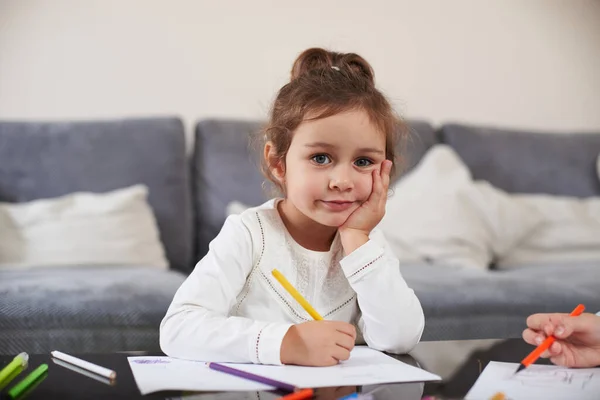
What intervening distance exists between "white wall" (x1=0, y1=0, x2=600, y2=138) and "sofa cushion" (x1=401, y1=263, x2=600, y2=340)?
109cm

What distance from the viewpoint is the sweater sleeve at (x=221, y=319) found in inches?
33.4

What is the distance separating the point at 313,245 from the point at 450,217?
4.21 ft

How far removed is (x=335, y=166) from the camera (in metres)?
1.01

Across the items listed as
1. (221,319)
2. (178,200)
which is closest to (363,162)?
(221,319)

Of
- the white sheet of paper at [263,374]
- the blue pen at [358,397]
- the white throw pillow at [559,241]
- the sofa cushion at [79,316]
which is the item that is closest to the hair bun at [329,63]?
the white sheet of paper at [263,374]

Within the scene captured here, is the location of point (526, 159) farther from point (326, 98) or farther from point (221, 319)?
point (221, 319)

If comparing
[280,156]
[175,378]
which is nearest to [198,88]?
[280,156]

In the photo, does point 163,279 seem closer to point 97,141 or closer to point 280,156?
point 97,141

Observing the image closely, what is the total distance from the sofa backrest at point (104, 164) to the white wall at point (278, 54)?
301mm

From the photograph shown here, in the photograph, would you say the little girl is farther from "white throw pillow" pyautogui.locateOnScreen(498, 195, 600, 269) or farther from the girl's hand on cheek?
"white throw pillow" pyautogui.locateOnScreen(498, 195, 600, 269)

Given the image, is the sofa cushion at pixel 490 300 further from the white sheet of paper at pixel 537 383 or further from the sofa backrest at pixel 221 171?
the white sheet of paper at pixel 537 383

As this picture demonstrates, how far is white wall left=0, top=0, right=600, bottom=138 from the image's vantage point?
8.56 ft

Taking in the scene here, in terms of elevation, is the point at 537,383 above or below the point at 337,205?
below

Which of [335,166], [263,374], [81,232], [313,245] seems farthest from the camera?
[81,232]
